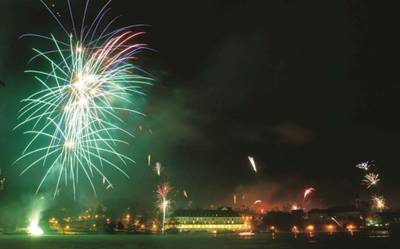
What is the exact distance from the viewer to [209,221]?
181500mm

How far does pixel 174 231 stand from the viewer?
479 feet

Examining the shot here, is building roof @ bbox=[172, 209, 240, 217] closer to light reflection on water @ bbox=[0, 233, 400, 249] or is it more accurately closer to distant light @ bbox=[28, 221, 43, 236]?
distant light @ bbox=[28, 221, 43, 236]

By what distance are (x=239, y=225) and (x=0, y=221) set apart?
98992 mm

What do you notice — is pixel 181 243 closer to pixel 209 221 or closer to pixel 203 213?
pixel 209 221

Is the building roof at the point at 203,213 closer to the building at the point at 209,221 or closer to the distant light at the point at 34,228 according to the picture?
the building at the point at 209,221

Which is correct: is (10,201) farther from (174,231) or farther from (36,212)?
(174,231)

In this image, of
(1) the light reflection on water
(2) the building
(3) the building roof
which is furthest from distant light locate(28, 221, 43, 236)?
(3) the building roof

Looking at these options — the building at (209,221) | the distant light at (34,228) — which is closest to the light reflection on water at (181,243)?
the distant light at (34,228)

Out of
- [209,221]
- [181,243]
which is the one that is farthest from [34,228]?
[181,243]

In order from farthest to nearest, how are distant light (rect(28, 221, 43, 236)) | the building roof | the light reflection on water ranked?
the building roof < distant light (rect(28, 221, 43, 236)) < the light reflection on water

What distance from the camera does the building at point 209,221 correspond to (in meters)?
176

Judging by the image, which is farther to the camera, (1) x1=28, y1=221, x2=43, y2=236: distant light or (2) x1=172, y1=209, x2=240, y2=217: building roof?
(2) x1=172, y1=209, x2=240, y2=217: building roof

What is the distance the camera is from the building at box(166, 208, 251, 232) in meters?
176

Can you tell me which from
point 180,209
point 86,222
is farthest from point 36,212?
point 180,209
